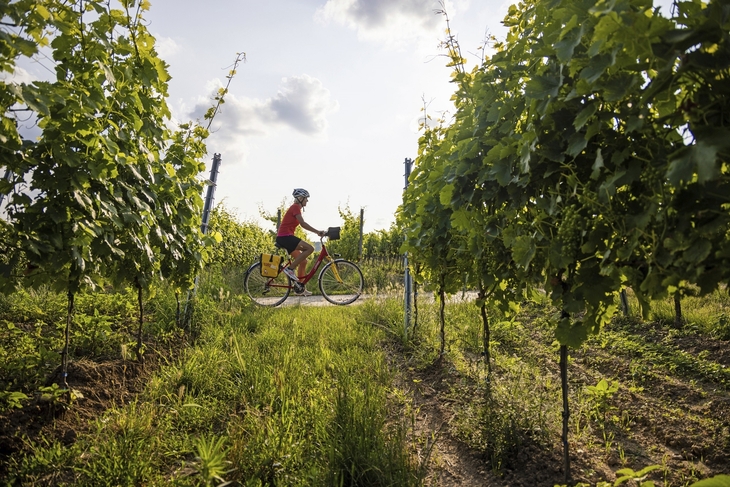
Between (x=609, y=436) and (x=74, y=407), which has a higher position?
(x=74, y=407)

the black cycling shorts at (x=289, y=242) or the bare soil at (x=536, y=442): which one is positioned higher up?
the black cycling shorts at (x=289, y=242)

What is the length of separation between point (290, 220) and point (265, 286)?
1.41 metres

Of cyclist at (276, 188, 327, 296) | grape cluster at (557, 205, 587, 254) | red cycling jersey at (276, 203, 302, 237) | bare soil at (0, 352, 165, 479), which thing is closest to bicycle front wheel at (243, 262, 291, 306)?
cyclist at (276, 188, 327, 296)

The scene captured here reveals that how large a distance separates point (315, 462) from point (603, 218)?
168 cm

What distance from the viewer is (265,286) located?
7715 mm

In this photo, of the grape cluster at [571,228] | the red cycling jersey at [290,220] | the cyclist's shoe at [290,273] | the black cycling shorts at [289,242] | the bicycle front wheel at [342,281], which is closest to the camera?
the grape cluster at [571,228]

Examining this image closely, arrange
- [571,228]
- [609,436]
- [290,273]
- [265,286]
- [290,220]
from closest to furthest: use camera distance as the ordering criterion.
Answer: [571,228], [609,436], [290,220], [290,273], [265,286]

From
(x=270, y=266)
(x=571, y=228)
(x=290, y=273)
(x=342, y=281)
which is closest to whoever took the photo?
(x=571, y=228)

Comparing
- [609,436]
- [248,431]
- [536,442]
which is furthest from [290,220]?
[609,436]

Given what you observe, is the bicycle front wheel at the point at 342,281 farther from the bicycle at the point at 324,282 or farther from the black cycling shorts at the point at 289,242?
the black cycling shorts at the point at 289,242

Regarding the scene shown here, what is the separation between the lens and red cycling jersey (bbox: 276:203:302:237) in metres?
7.08

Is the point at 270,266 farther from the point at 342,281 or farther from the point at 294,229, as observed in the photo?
the point at 342,281

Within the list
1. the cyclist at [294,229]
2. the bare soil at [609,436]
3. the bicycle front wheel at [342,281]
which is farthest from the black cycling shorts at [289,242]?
the bare soil at [609,436]

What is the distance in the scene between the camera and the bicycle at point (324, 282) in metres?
7.70
